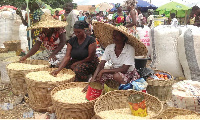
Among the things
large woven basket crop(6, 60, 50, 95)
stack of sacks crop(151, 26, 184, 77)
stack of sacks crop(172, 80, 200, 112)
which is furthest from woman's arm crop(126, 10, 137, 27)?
large woven basket crop(6, 60, 50, 95)

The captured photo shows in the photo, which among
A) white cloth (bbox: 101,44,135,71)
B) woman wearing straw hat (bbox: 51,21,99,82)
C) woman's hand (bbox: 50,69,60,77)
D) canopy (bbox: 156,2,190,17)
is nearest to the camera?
white cloth (bbox: 101,44,135,71)

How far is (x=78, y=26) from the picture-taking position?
3074 millimetres

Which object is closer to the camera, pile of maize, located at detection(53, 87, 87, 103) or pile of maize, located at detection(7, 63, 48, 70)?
pile of maize, located at detection(53, 87, 87, 103)

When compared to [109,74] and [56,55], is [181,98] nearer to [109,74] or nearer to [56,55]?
[109,74]

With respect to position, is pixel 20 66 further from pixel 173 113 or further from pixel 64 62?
pixel 173 113

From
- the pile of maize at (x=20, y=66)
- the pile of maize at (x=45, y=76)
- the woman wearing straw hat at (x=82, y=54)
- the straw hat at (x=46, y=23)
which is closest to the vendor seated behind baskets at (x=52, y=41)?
the straw hat at (x=46, y=23)

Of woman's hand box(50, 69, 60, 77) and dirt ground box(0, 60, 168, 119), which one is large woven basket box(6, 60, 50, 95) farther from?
woman's hand box(50, 69, 60, 77)

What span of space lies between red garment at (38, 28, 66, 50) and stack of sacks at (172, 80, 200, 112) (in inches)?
82.3

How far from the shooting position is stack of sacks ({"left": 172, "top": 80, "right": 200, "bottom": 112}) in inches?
91.0

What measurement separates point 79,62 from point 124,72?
2.63ft

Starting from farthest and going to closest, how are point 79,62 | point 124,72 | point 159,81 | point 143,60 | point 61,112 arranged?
point 143,60
point 79,62
point 159,81
point 124,72
point 61,112

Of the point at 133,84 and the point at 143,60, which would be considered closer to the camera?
the point at 133,84

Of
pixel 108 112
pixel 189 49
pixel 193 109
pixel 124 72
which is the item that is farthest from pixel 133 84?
pixel 189 49

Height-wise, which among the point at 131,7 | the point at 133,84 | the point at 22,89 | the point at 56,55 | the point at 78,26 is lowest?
the point at 22,89
